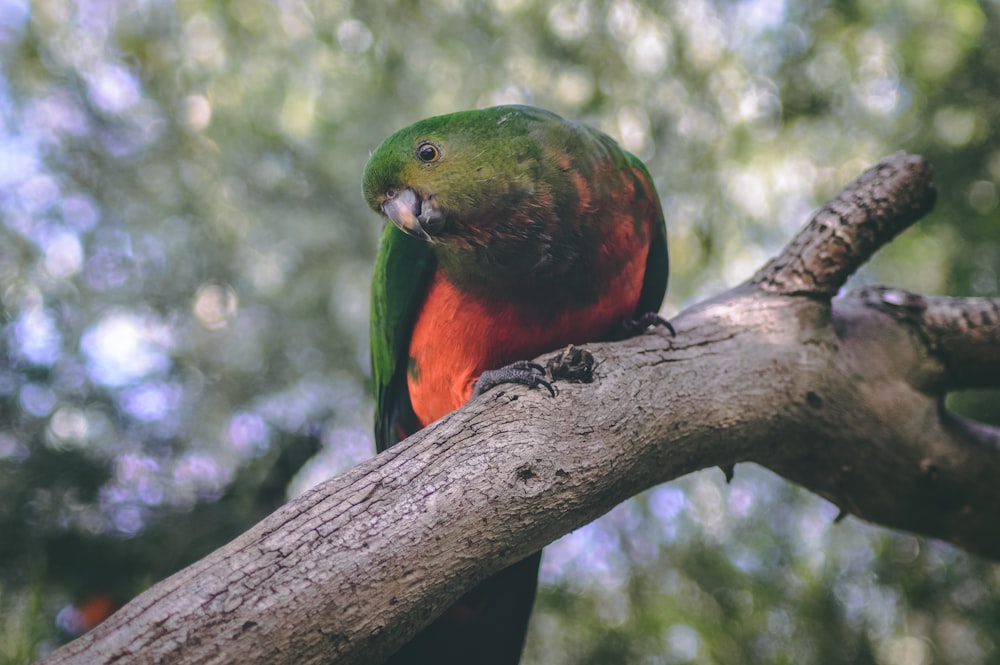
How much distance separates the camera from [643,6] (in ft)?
16.0

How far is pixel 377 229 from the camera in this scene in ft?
16.1

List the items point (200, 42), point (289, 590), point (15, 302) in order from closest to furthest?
point (289, 590), point (15, 302), point (200, 42)

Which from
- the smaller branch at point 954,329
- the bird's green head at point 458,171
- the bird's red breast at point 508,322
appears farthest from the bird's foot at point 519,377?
the smaller branch at point 954,329

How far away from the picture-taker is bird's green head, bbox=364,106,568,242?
2.54m

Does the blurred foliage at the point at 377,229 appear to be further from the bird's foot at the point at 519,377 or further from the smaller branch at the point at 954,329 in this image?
the bird's foot at the point at 519,377

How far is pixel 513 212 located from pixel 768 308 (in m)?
1.15

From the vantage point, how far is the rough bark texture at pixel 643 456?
168cm

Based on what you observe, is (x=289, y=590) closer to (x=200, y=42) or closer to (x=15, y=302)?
(x=15, y=302)

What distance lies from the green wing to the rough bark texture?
889 millimetres

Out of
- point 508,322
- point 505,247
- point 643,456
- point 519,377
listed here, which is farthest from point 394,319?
point 643,456

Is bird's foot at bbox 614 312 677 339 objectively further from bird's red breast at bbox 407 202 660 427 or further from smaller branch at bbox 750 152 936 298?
smaller branch at bbox 750 152 936 298

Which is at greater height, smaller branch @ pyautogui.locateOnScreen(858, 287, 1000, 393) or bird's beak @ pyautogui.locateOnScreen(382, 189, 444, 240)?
bird's beak @ pyautogui.locateOnScreen(382, 189, 444, 240)

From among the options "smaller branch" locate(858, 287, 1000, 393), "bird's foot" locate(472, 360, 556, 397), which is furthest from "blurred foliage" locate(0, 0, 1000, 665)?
"bird's foot" locate(472, 360, 556, 397)

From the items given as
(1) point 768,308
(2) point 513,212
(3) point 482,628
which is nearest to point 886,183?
(1) point 768,308
